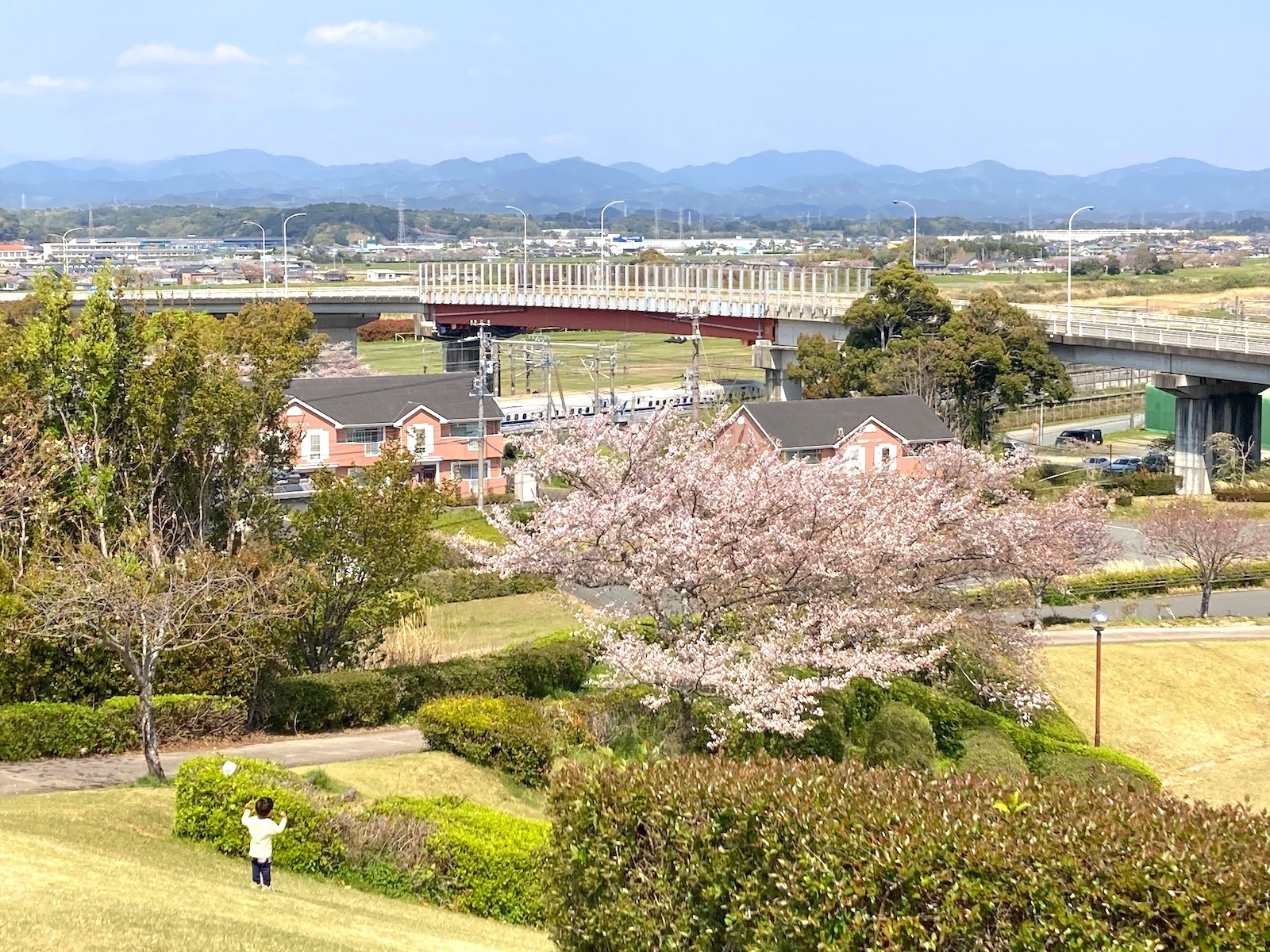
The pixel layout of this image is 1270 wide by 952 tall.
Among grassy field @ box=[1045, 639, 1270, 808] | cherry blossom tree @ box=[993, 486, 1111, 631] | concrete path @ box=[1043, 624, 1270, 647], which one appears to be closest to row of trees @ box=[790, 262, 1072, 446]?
cherry blossom tree @ box=[993, 486, 1111, 631]

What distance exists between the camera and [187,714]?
2053 centimetres

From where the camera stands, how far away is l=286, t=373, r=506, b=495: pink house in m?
48.0

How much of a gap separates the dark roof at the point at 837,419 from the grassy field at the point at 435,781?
1092 inches

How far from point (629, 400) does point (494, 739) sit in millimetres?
49858

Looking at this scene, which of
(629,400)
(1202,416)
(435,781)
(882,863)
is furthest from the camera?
(629,400)

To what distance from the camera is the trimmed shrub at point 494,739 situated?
65.7ft

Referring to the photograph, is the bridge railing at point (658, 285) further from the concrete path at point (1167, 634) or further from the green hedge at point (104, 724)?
the green hedge at point (104, 724)

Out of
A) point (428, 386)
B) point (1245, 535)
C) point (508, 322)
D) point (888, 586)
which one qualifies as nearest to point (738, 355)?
point (508, 322)

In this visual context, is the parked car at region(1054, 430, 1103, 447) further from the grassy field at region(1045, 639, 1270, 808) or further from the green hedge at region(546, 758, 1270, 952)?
the green hedge at region(546, 758, 1270, 952)

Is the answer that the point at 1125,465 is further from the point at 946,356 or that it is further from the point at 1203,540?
the point at 1203,540

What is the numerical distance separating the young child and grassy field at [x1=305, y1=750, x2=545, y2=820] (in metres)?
4.12

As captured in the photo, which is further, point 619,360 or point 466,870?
point 619,360

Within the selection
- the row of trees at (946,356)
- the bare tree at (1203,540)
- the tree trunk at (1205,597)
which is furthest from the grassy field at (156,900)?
the row of trees at (946,356)

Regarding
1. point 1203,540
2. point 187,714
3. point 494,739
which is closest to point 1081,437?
point 1203,540
